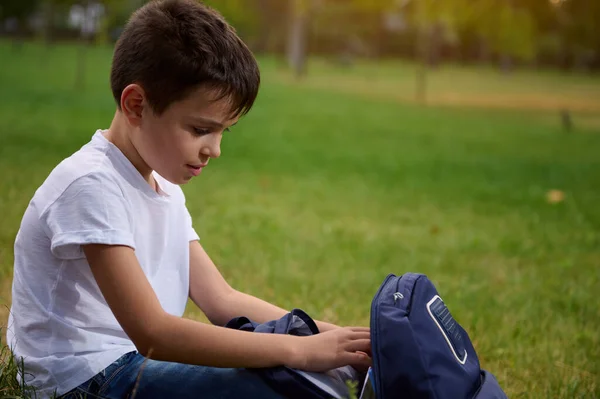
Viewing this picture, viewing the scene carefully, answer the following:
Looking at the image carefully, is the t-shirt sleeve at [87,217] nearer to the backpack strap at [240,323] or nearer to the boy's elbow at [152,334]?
the boy's elbow at [152,334]

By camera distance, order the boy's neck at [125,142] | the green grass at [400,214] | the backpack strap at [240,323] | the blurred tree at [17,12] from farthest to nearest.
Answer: the blurred tree at [17,12] < the green grass at [400,214] < the backpack strap at [240,323] < the boy's neck at [125,142]

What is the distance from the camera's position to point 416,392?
1.88m

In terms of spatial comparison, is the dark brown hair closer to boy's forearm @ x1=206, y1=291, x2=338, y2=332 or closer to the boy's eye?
the boy's eye

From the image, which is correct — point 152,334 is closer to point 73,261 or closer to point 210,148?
point 73,261

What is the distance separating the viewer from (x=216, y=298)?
245cm

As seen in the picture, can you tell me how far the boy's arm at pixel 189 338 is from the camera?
6.07 feet

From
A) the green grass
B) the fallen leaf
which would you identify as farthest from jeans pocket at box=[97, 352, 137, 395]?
the fallen leaf

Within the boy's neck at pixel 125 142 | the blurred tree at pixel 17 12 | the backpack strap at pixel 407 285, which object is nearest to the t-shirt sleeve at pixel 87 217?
the boy's neck at pixel 125 142

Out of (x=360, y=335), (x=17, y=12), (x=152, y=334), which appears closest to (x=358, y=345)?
(x=360, y=335)

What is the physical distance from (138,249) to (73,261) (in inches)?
6.8

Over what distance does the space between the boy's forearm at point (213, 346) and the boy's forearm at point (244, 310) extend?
0.49 meters

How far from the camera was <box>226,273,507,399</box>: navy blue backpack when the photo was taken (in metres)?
1.89

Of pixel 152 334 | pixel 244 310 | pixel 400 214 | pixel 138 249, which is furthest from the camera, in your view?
pixel 400 214

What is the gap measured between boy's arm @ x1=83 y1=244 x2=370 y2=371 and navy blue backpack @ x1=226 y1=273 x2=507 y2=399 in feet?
0.16
